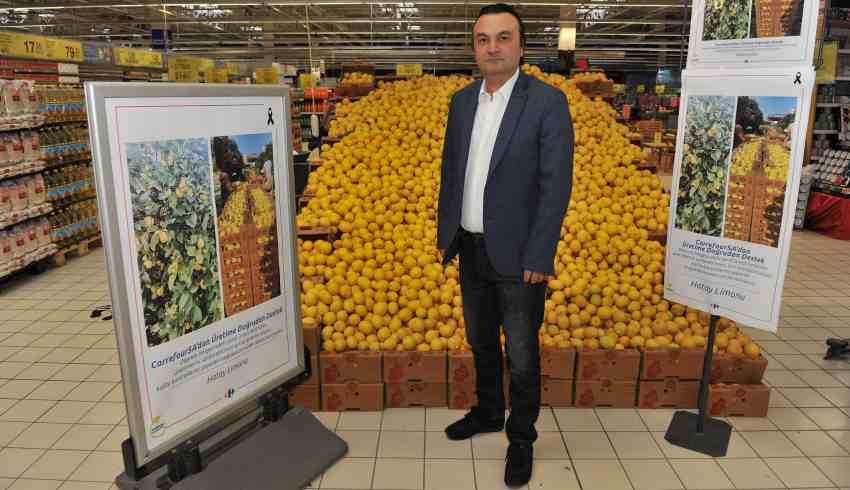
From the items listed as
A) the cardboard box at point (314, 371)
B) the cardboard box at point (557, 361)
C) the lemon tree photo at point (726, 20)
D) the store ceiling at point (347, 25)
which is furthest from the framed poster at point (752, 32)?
the store ceiling at point (347, 25)

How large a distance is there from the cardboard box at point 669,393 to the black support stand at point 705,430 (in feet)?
0.59

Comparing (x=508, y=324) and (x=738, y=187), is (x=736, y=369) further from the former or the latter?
(x=508, y=324)

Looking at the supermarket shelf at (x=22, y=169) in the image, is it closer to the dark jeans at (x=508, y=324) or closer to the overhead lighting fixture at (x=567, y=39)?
the dark jeans at (x=508, y=324)

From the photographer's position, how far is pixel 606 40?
69.2ft

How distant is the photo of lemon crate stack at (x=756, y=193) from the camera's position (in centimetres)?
251

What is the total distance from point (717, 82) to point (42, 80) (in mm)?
8097

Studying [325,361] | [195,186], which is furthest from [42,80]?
[195,186]

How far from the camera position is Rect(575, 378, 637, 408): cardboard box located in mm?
3264

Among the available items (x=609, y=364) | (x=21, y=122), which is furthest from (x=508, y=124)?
(x=21, y=122)

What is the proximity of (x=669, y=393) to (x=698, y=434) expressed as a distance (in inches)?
12.8

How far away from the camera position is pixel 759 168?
101 inches

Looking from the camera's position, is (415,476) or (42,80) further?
(42,80)

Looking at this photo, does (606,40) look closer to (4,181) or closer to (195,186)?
(4,181)

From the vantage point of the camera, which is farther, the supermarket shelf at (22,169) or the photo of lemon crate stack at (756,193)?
the supermarket shelf at (22,169)
